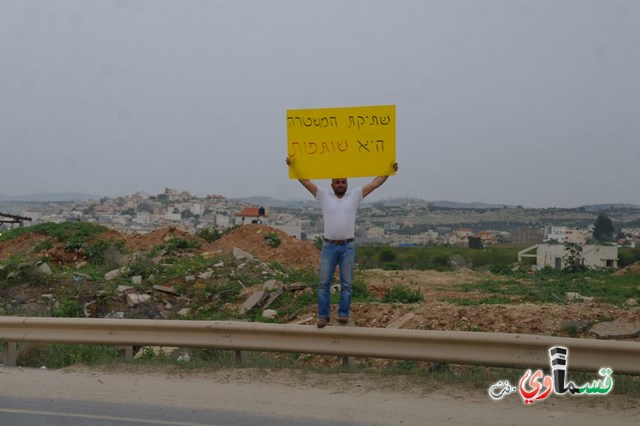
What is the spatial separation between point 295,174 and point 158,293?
25.1 feet

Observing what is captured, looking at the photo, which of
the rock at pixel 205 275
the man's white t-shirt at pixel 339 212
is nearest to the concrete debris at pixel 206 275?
the rock at pixel 205 275

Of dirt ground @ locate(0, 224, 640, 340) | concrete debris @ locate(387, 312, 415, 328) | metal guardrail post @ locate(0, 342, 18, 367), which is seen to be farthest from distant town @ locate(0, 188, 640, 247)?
metal guardrail post @ locate(0, 342, 18, 367)

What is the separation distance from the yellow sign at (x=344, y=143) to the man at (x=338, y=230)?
133mm

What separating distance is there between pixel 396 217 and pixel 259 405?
81.0 m

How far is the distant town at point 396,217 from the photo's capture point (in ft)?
203

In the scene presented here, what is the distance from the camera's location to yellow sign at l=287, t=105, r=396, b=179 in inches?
362

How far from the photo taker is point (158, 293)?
16094 mm

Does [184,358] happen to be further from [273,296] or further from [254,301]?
[273,296]

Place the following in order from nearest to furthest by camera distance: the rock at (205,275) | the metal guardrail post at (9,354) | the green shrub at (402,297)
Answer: the metal guardrail post at (9,354), the green shrub at (402,297), the rock at (205,275)

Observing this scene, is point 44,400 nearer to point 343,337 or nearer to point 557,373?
point 343,337

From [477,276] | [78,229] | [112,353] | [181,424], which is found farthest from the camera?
[78,229]

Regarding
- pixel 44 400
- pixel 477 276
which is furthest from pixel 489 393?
pixel 477 276

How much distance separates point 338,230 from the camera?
909 cm

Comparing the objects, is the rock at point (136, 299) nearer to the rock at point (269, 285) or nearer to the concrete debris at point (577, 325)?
the rock at point (269, 285)
